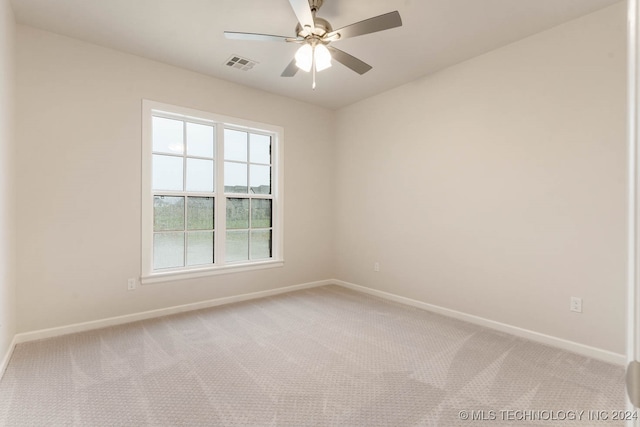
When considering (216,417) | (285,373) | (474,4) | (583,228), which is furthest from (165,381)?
(474,4)

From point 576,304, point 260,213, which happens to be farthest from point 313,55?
point 576,304

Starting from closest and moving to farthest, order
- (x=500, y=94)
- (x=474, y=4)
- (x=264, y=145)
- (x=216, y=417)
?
(x=216, y=417), (x=474, y=4), (x=500, y=94), (x=264, y=145)

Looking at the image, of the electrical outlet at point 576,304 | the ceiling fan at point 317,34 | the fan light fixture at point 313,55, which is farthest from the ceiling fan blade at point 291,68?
the electrical outlet at point 576,304

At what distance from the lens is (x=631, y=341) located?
507mm

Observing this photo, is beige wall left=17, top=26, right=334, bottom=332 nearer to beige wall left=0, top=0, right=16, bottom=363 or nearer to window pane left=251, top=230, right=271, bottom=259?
beige wall left=0, top=0, right=16, bottom=363

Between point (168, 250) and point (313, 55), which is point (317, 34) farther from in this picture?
point (168, 250)

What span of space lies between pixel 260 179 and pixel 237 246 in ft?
3.22

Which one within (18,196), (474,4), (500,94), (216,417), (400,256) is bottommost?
(216,417)

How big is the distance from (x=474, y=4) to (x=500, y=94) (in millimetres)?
956

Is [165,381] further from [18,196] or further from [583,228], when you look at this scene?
[583,228]

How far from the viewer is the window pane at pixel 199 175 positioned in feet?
12.3

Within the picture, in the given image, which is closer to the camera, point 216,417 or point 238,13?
point 216,417

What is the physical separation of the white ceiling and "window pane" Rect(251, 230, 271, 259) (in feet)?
6.83

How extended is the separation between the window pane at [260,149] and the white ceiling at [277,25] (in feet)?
3.19
